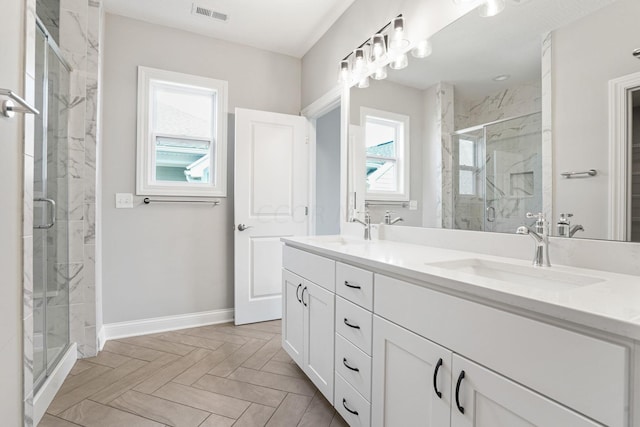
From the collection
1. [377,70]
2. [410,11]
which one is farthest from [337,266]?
[410,11]

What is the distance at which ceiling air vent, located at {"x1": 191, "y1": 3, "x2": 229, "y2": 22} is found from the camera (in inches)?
99.6

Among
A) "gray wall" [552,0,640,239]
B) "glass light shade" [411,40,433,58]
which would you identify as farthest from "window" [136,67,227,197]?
"gray wall" [552,0,640,239]

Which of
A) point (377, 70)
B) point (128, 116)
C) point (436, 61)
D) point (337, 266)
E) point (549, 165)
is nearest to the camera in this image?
point (549, 165)

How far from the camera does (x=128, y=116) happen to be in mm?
2654

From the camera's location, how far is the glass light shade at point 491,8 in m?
1.39

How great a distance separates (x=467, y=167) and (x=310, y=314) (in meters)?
Answer: 1.12

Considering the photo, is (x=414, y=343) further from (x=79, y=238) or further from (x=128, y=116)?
(x=128, y=116)

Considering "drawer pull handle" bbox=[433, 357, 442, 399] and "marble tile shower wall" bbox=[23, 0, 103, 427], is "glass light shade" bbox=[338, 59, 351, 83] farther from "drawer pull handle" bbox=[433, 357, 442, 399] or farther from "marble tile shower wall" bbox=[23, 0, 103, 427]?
"drawer pull handle" bbox=[433, 357, 442, 399]

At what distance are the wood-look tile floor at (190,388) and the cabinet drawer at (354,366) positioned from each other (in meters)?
0.34

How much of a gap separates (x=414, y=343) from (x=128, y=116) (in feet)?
9.11

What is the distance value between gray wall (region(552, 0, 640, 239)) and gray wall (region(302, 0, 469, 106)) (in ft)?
1.98

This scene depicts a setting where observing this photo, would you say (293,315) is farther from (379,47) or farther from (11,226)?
(379,47)

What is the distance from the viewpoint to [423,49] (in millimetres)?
1770

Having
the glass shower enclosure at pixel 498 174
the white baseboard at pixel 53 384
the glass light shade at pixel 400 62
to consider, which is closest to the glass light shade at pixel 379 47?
the glass light shade at pixel 400 62
